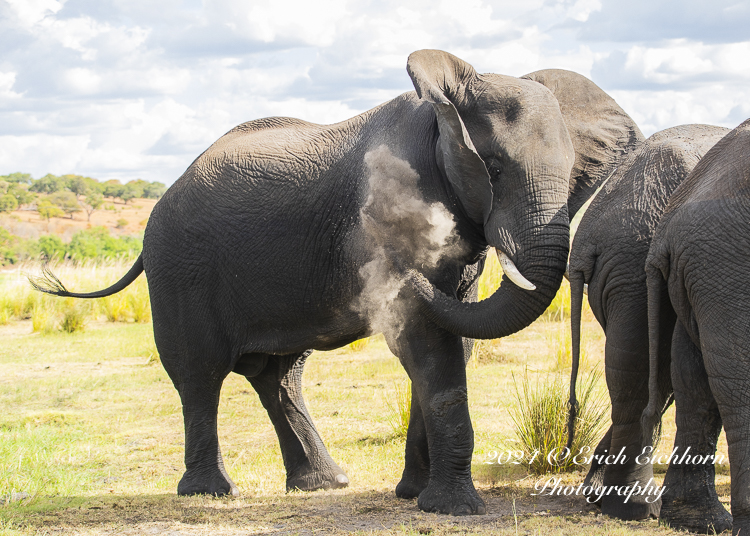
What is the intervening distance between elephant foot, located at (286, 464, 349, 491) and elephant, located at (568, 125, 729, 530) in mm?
2150

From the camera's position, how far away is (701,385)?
14.8ft

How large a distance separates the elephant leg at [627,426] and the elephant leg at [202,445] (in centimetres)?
265

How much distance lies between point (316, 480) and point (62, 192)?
65.9m

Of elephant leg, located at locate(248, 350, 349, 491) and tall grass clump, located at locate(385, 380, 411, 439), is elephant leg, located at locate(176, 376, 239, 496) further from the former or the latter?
tall grass clump, located at locate(385, 380, 411, 439)

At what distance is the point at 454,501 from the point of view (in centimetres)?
540

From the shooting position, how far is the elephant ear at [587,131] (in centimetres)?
584

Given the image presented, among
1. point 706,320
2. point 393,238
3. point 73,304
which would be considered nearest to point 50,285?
point 393,238

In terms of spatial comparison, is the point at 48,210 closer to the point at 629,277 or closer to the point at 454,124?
the point at 454,124

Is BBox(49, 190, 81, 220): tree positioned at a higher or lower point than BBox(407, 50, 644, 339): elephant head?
higher

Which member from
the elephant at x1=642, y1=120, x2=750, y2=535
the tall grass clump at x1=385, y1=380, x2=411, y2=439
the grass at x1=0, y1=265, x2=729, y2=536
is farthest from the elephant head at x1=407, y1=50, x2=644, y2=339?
the tall grass clump at x1=385, y1=380, x2=411, y2=439

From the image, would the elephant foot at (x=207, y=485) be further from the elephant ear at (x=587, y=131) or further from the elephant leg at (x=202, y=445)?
the elephant ear at (x=587, y=131)

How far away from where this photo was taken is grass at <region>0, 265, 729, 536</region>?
17.8ft

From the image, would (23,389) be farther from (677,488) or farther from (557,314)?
(677,488)

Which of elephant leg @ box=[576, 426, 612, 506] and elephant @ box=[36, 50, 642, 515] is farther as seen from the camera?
elephant leg @ box=[576, 426, 612, 506]
